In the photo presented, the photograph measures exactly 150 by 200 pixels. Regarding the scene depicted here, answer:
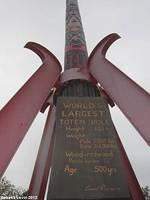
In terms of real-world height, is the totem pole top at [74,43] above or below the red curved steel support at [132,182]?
above

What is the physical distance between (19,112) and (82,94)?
307 cm

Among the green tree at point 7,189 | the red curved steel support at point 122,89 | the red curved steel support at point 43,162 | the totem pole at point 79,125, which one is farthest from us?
the green tree at point 7,189

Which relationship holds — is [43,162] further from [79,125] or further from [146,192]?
[146,192]

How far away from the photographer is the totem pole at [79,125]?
6871 millimetres

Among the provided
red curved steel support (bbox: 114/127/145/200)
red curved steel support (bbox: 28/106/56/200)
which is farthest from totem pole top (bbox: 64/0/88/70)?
red curved steel support (bbox: 114/127/145/200)

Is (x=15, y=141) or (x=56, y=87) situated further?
(x=56, y=87)

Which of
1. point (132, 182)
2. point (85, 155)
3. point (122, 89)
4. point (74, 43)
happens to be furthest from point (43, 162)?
point (74, 43)

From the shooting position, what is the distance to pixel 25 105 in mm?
7738

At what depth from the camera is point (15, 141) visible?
21.3 ft

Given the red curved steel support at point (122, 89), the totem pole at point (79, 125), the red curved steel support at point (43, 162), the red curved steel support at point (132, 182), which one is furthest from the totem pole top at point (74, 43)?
the red curved steel support at point (132, 182)

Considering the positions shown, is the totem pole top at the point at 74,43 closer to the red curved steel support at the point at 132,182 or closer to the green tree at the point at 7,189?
the red curved steel support at the point at 132,182

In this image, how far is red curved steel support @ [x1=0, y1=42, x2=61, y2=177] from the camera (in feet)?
20.7

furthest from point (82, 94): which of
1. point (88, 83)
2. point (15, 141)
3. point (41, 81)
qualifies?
point (15, 141)

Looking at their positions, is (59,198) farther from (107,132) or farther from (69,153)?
(107,132)
